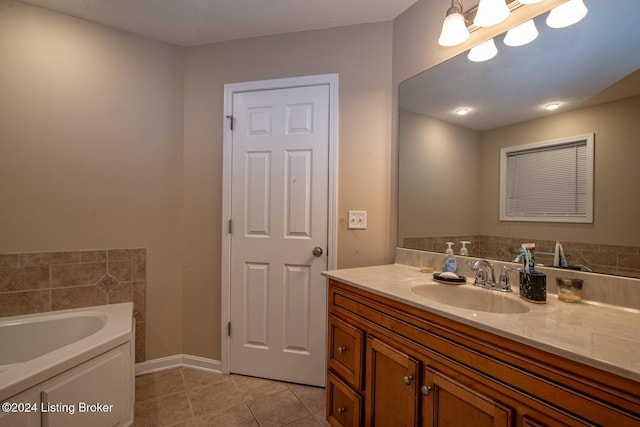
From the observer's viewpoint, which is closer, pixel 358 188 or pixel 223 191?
pixel 358 188

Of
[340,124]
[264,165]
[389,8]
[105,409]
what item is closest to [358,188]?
[340,124]

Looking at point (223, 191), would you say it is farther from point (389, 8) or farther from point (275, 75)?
point (389, 8)

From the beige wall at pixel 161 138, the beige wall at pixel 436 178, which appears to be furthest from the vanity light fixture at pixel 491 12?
the beige wall at pixel 436 178

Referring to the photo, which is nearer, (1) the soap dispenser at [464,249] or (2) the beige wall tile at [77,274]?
(1) the soap dispenser at [464,249]

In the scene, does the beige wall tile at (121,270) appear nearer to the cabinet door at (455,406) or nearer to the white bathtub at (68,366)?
the white bathtub at (68,366)

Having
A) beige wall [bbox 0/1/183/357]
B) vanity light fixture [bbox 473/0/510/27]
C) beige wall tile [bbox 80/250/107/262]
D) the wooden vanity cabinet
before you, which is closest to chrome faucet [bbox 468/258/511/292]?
the wooden vanity cabinet

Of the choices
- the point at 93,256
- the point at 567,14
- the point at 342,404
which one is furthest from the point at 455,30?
the point at 93,256

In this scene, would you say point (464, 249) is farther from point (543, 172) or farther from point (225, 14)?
point (225, 14)

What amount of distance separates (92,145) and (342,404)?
222 cm

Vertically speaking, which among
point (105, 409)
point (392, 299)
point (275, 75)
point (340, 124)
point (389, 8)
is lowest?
point (105, 409)

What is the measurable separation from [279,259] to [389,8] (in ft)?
5.75

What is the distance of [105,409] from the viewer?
49.3 inches

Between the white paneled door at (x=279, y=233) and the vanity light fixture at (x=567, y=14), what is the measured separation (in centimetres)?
116

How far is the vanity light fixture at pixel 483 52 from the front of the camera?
1.24 metres
